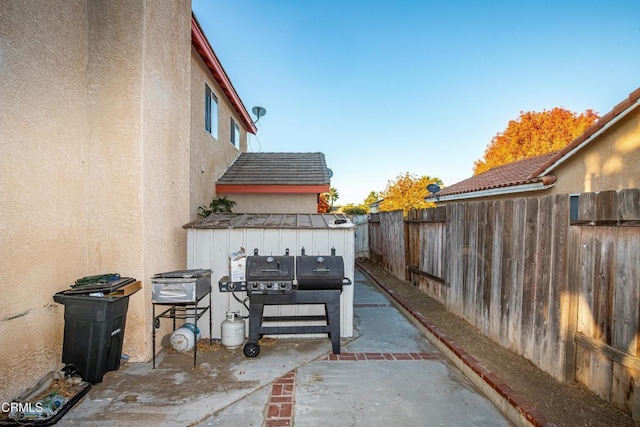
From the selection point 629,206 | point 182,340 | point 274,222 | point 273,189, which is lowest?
point 182,340

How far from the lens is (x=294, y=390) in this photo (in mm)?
3797

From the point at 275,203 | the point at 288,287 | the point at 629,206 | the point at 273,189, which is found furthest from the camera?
the point at 275,203

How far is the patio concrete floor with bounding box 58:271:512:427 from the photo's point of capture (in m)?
3.25

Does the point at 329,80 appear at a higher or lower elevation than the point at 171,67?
higher

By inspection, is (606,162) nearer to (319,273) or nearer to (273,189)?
(319,273)

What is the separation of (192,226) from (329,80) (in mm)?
11701

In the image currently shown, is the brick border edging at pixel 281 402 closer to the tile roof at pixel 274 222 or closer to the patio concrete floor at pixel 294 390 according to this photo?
the patio concrete floor at pixel 294 390

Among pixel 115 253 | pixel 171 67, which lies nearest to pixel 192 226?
pixel 115 253

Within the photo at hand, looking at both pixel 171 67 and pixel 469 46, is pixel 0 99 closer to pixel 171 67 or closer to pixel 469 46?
pixel 171 67

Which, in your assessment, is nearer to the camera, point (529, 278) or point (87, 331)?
point (87, 331)

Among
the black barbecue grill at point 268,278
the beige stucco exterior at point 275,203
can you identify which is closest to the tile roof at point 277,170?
the beige stucco exterior at point 275,203

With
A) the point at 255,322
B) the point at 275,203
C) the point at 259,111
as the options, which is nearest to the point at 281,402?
the point at 255,322

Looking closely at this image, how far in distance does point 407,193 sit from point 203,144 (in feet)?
22.4

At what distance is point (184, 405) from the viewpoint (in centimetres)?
349
